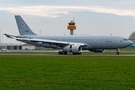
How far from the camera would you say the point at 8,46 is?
160250 mm

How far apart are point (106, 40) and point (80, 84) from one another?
4013 cm

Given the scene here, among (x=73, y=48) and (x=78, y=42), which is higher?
(x=78, y=42)

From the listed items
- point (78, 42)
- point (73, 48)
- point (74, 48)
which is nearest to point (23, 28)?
point (78, 42)

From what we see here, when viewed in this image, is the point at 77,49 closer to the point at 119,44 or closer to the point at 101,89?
the point at 119,44

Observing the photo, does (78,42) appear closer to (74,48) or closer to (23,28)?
(74,48)

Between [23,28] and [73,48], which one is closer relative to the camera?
[73,48]

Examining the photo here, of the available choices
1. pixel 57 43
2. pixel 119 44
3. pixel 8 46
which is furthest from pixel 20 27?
pixel 8 46

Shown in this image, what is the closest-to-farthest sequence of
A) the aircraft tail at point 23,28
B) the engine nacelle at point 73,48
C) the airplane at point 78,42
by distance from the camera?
the engine nacelle at point 73,48 → the airplane at point 78,42 → the aircraft tail at point 23,28

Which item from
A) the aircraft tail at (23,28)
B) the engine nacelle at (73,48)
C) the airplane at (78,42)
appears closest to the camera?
the engine nacelle at (73,48)

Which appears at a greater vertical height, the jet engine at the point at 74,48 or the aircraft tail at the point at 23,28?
the aircraft tail at the point at 23,28

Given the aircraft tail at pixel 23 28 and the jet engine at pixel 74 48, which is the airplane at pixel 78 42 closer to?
the jet engine at pixel 74 48

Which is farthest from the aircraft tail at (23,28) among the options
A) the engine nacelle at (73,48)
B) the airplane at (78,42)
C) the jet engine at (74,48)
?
the jet engine at (74,48)

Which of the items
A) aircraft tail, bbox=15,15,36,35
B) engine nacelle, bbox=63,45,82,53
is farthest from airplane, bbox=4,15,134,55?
aircraft tail, bbox=15,15,36,35

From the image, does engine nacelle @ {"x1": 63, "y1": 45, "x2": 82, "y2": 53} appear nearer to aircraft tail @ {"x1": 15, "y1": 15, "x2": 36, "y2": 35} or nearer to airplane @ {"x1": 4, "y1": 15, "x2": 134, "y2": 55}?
airplane @ {"x1": 4, "y1": 15, "x2": 134, "y2": 55}
